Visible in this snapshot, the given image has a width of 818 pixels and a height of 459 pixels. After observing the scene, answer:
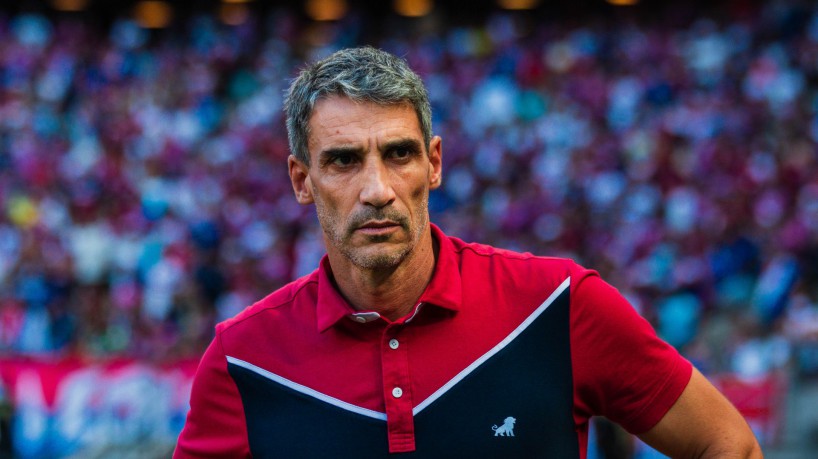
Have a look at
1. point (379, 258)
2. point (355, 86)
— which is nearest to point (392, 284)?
point (379, 258)

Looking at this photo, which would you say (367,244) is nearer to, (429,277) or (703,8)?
(429,277)

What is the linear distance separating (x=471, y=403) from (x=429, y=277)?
1.27 ft

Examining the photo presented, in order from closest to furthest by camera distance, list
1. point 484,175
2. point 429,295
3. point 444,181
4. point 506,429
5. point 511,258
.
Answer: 1. point 506,429
2. point 429,295
3. point 511,258
4. point 484,175
5. point 444,181

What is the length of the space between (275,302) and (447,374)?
21.2 inches

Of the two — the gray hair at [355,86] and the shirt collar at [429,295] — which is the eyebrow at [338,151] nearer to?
the gray hair at [355,86]

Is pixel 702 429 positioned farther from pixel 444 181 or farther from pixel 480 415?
pixel 444 181

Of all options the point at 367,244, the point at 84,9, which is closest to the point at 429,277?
the point at 367,244

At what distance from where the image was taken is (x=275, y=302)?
10.3ft

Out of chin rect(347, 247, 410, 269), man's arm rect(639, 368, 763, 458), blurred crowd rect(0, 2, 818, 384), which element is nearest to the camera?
man's arm rect(639, 368, 763, 458)

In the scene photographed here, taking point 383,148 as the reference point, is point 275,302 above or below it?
below

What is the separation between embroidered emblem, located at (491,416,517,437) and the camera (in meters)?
2.85

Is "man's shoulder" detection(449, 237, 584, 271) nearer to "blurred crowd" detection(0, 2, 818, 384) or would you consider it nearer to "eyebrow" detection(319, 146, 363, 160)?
"eyebrow" detection(319, 146, 363, 160)

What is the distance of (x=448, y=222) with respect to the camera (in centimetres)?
1212

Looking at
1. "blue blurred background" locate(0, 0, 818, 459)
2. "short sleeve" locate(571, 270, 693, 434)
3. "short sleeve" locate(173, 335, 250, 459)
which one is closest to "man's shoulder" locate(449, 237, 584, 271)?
"short sleeve" locate(571, 270, 693, 434)
